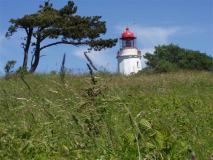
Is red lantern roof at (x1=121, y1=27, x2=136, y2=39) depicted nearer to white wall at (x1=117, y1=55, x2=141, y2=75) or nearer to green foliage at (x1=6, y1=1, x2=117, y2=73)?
white wall at (x1=117, y1=55, x2=141, y2=75)

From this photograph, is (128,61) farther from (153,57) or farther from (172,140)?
(172,140)

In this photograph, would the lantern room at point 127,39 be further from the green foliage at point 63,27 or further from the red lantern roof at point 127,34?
the green foliage at point 63,27

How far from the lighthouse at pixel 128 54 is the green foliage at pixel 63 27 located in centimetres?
1710

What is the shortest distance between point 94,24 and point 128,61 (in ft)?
65.7

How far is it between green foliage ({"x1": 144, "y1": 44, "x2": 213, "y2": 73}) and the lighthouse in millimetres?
4182

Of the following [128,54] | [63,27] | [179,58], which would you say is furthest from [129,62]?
[63,27]

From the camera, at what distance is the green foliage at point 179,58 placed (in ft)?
128

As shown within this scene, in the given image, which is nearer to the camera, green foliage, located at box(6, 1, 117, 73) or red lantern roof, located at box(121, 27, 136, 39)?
green foliage, located at box(6, 1, 117, 73)

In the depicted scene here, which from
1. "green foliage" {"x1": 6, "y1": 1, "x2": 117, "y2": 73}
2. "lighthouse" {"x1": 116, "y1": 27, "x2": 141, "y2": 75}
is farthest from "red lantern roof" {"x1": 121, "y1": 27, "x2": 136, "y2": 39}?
"green foliage" {"x1": 6, "y1": 1, "x2": 117, "y2": 73}

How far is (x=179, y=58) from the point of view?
39.9 metres

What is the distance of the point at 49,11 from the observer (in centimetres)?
2583

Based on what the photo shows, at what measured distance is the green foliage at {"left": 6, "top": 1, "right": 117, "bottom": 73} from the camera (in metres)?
24.9

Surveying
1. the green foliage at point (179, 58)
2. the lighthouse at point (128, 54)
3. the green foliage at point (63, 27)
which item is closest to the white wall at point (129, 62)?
the lighthouse at point (128, 54)

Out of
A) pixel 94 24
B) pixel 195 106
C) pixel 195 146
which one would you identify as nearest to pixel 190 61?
pixel 94 24
